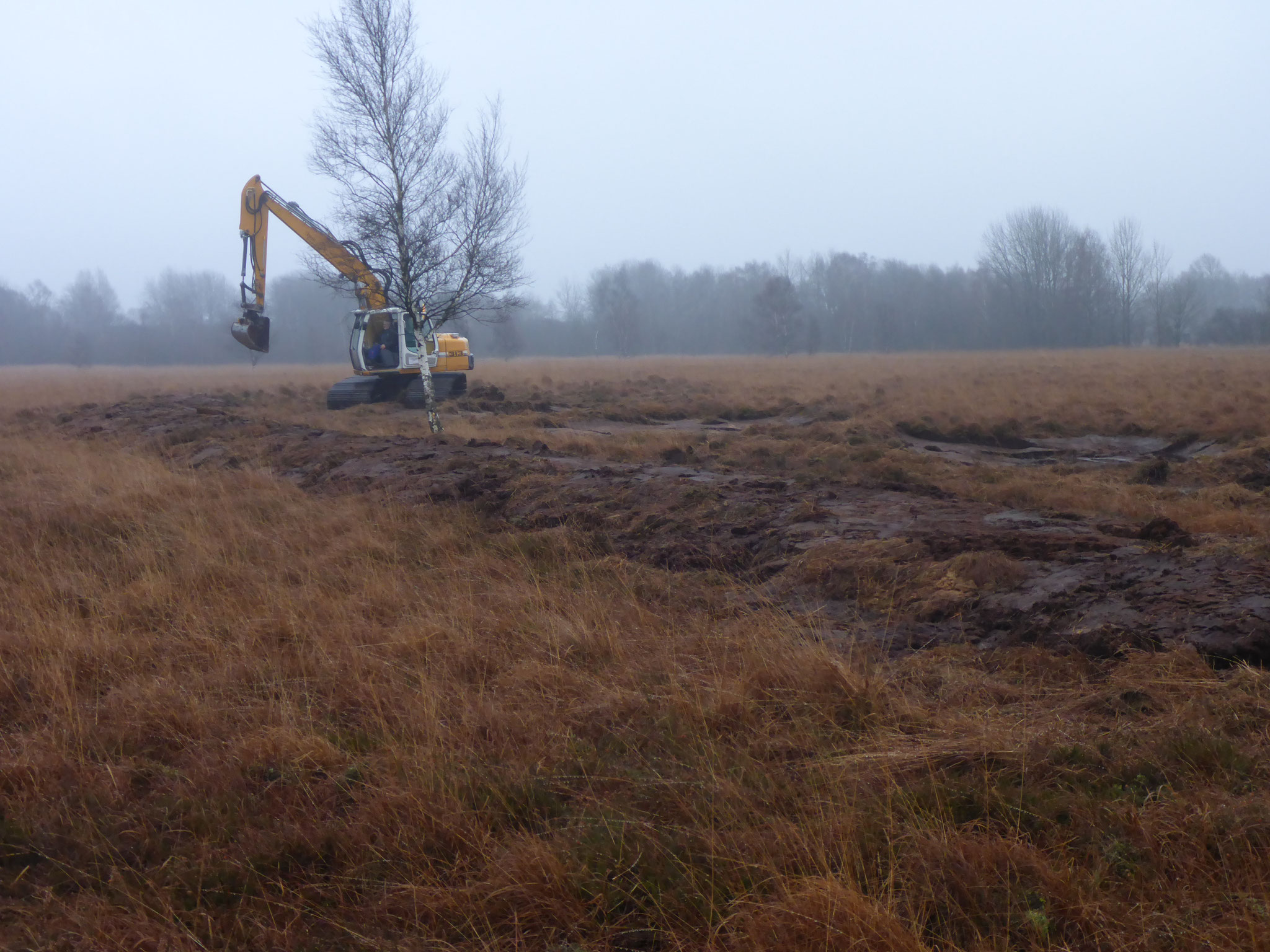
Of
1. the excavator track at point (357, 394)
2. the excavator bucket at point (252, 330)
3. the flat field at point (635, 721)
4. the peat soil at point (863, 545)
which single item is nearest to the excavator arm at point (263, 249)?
the excavator bucket at point (252, 330)

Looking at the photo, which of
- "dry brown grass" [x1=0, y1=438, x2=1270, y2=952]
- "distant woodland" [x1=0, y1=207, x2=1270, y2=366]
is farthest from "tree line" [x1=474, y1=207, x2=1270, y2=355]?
"dry brown grass" [x1=0, y1=438, x2=1270, y2=952]

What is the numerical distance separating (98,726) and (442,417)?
1511 cm

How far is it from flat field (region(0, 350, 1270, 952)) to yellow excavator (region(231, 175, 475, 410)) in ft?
29.7

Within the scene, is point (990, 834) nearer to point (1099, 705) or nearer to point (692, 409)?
point (1099, 705)

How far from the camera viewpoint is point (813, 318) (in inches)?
2793

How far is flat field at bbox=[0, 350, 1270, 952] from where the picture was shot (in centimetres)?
266

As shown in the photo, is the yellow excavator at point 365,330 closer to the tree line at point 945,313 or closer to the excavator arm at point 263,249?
the excavator arm at point 263,249

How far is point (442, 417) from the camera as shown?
61.7 ft

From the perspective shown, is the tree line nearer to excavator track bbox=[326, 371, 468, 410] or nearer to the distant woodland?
the distant woodland

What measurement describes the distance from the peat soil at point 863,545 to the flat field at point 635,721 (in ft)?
0.12

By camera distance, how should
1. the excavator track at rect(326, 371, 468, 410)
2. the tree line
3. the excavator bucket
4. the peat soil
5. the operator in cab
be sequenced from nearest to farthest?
the peat soil → the excavator bucket → the operator in cab → the excavator track at rect(326, 371, 468, 410) → the tree line

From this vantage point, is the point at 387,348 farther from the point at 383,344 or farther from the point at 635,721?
the point at 635,721

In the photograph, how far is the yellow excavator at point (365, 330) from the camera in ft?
59.5

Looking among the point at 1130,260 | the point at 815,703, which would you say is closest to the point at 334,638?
the point at 815,703
